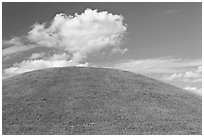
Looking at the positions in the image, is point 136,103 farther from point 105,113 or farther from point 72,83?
point 72,83

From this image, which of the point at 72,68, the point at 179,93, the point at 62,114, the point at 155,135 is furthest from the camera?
the point at 72,68

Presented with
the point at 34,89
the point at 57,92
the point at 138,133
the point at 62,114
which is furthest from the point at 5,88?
the point at 138,133

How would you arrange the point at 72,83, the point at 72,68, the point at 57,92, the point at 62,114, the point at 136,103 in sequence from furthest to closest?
the point at 72,68, the point at 72,83, the point at 57,92, the point at 136,103, the point at 62,114

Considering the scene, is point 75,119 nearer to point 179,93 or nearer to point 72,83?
point 72,83

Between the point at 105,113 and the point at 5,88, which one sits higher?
the point at 5,88

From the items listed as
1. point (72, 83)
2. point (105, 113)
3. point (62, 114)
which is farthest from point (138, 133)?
point (72, 83)

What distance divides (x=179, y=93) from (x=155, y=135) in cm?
1983

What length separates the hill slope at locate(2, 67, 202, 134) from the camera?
28359 millimetres

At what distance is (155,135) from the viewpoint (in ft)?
82.4

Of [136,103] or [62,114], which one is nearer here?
[62,114]

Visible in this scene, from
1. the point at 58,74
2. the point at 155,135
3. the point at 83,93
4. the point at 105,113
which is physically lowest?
the point at 155,135

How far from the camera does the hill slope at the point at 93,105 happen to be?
28359 mm

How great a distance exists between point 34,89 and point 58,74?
6213 millimetres

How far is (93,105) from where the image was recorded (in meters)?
33.9
